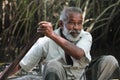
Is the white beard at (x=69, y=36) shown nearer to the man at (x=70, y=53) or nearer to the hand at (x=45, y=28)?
the man at (x=70, y=53)

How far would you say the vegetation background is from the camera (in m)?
6.16

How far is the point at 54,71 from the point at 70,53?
21cm

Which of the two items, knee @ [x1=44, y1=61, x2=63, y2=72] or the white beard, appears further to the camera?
the white beard

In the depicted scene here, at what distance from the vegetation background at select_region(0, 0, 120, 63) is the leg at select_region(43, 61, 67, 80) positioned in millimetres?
2644

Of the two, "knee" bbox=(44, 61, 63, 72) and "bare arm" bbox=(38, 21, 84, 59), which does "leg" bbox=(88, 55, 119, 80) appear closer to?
"bare arm" bbox=(38, 21, 84, 59)

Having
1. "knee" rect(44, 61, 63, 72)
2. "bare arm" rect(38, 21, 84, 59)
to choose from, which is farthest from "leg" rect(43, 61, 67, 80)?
"bare arm" rect(38, 21, 84, 59)

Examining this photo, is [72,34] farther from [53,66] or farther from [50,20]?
[50,20]

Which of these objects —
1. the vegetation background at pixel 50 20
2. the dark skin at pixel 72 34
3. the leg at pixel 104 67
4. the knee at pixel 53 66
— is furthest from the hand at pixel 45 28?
the vegetation background at pixel 50 20

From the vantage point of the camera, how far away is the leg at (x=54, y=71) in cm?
324

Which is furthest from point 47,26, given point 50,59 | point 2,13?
point 2,13

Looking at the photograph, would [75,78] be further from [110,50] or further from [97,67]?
[110,50]

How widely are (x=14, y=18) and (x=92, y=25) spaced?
54.8 inches

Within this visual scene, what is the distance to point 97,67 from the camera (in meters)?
3.54

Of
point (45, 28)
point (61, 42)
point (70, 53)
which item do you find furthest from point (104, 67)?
point (45, 28)
